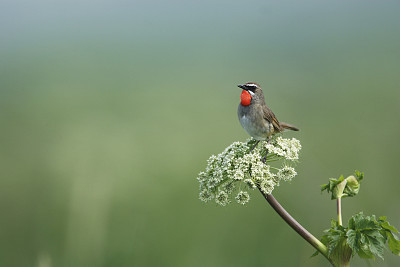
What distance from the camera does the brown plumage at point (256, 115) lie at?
5.27m

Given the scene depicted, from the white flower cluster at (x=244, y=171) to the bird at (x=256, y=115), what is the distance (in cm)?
83

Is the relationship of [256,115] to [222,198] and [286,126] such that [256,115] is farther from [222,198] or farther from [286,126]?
[222,198]

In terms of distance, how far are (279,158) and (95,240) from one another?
2489 millimetres

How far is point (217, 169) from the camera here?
418 cm

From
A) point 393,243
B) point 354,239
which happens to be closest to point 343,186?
point 354,239

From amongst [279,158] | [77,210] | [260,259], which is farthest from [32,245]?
[279,158]

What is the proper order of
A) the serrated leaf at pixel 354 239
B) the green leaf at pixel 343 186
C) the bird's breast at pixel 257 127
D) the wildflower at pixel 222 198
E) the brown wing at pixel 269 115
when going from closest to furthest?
the serrated leaf at pixel 354 239 → the green leaf at pixel 343 186 → the wildflower at pixel 222 198 → the bird's breast at pixel 257 127 → the brown wing at pixel 269 115

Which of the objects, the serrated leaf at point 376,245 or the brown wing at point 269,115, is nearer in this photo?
the serrated leaf at point 376,245

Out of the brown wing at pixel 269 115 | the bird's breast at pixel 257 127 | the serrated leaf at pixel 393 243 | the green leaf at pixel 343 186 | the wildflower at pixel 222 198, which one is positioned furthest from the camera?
the brown wing at pixel 269 115

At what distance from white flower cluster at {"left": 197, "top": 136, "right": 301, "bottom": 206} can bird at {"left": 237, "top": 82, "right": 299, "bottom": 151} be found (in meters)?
0.83

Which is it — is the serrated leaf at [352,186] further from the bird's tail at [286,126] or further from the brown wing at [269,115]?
the bird's tail at [286,126]

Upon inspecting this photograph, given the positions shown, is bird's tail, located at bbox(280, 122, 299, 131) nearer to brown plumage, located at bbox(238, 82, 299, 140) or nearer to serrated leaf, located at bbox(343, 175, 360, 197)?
brown plumage, located at bbox(238, 82, 299, 140)

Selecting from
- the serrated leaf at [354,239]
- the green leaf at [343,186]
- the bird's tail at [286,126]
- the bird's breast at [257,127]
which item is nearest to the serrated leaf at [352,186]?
the green leaf at [343,186]

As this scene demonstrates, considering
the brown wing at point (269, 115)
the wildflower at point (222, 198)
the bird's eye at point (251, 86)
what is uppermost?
the bird's eye at point (251, 86)
